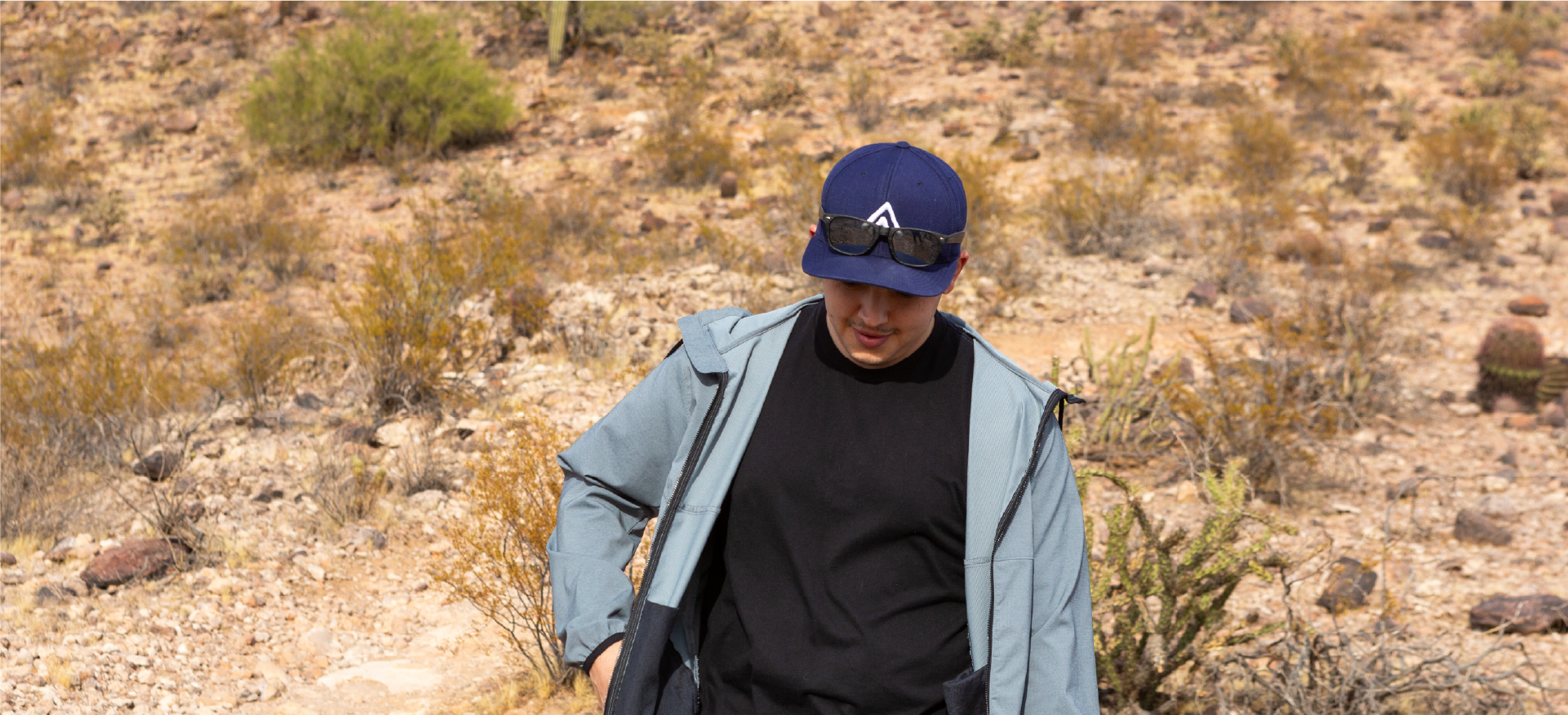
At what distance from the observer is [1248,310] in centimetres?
716

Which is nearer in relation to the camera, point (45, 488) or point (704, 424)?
point (704, 424)

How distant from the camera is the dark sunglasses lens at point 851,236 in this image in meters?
1.41

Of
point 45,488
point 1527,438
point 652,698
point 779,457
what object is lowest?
point 45,488

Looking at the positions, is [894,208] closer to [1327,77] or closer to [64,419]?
[64,419]

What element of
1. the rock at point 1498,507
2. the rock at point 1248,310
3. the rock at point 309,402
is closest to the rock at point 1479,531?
the rock at point 1498,507

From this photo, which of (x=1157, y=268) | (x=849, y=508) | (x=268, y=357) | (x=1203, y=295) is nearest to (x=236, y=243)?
(x=268, y=357)

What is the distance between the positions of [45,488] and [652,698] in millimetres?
4380

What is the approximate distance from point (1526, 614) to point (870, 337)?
12.0 ft

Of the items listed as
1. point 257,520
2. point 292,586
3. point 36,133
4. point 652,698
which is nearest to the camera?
point 652,698

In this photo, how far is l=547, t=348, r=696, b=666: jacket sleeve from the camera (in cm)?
151

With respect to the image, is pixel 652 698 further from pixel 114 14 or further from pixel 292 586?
pixel 114 14

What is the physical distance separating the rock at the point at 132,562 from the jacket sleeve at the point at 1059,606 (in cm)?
380

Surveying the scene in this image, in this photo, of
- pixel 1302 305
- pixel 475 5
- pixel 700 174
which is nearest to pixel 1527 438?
pixel 1302 305

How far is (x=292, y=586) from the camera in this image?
4105 millimetres
